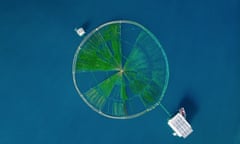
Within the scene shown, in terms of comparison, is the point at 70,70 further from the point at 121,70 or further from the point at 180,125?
the point at 180,125

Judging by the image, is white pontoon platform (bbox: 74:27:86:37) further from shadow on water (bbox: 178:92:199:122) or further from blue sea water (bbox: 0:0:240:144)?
shadow on water (bbox: 178:92:199:122)

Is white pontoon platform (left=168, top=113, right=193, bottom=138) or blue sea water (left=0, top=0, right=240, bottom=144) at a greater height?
blue sea water (left=0, top=0, right=240, bottom=144)

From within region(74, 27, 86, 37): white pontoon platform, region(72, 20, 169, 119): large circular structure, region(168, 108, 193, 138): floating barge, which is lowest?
region(168, 108, 193, 138): floating barge

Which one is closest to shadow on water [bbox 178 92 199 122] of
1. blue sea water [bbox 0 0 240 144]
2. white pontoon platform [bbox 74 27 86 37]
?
blue sea water [bbox 0 0 240 144]

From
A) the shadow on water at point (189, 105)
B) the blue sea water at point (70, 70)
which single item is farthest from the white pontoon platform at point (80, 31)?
the shadow on water at point (189, 105)

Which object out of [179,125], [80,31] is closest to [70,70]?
[80,31]

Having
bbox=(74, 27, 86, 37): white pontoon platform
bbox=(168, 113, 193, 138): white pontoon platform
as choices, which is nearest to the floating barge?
bbox=(168, 113, 193, 138): white pontoon platform
